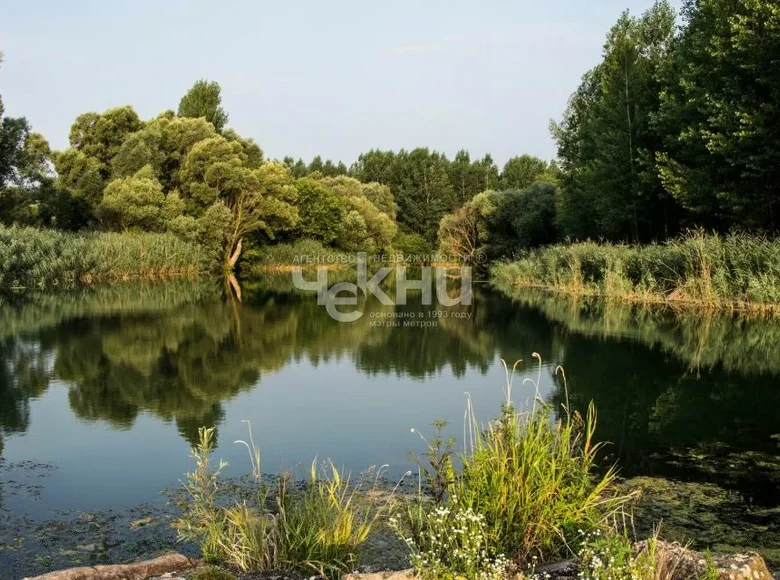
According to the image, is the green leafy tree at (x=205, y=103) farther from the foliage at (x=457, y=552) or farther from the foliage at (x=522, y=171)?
the foliage at (x=457, y=552)

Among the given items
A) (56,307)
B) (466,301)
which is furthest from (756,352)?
(56,307)

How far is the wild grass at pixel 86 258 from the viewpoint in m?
26.9

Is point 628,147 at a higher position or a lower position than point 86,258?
higher

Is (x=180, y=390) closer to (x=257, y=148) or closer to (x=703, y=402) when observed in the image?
(x=703, y=402)

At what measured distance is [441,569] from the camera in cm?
329

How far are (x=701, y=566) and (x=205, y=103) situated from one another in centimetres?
5249

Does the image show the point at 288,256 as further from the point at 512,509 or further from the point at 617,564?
the point at 617,564

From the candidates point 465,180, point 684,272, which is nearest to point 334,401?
point 684,272

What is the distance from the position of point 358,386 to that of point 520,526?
6929 millimetres

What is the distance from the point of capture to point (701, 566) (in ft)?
10.9

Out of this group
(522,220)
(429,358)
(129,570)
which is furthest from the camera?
(522,220)

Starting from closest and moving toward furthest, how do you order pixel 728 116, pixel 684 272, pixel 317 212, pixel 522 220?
pixel 728 116 → pixel 684 272 → pixel 522 220 → pixel 317 212

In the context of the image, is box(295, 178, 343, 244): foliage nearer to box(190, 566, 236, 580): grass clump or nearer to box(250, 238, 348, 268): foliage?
box(250, 238, 348, 268): foliage

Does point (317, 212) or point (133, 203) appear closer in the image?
point (133, 203)
